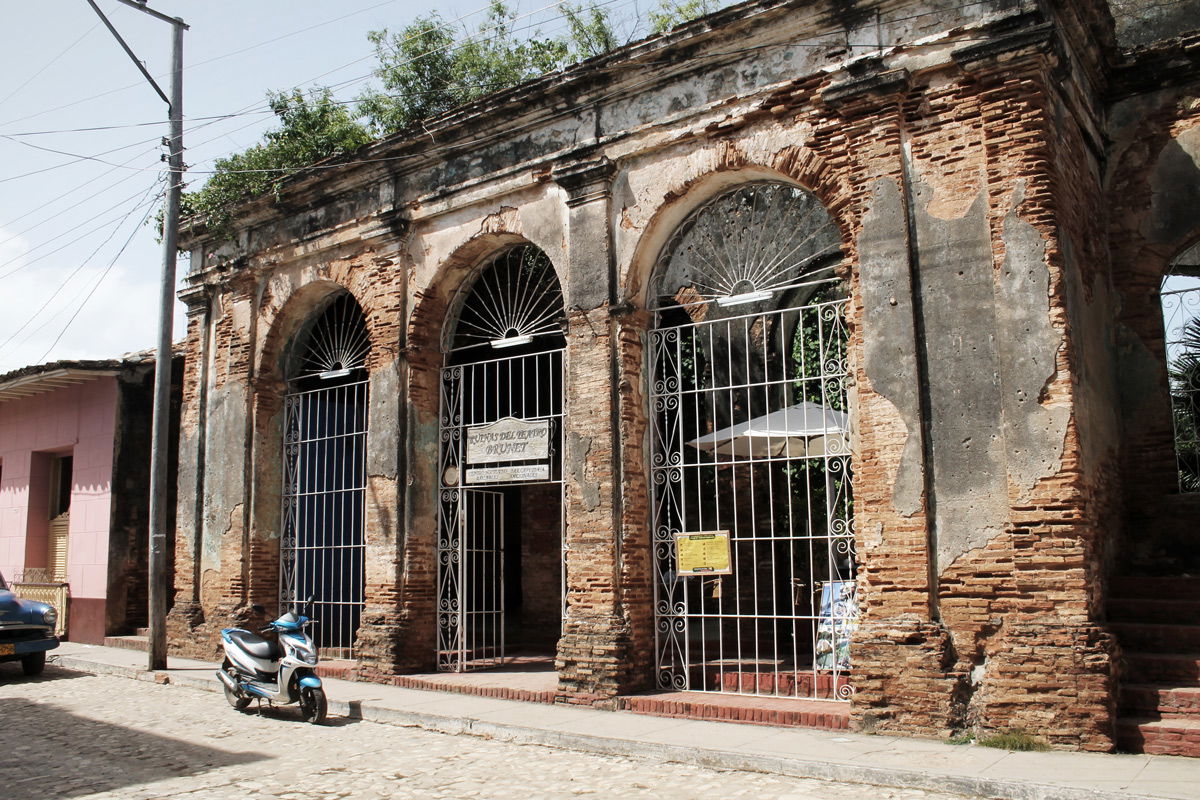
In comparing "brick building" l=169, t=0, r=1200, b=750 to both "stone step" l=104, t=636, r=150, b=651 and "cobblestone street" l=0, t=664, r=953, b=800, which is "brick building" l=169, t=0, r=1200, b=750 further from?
"cobblestone street" l=0, t=664, r=953, b=800

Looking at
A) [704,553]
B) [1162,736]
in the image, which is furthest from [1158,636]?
[704,553]

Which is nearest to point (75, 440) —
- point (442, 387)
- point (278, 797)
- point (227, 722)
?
point (442, 387)

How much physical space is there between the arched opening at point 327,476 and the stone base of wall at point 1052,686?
722cm

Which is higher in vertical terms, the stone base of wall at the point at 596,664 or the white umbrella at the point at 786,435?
the white umbrella at the point at 786,435

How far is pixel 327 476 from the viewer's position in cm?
1191

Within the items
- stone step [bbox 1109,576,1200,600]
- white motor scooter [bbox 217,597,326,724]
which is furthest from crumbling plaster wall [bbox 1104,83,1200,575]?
white motor scooter [bbox 217,597,326,724]

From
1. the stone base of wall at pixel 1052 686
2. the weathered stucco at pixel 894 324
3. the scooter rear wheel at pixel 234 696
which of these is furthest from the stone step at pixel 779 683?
the scooter rear wheel at pixel 234 696

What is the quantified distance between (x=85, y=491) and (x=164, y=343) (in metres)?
4.74

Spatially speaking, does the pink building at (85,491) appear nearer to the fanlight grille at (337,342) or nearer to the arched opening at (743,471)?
the fanlight grille at (337,342)

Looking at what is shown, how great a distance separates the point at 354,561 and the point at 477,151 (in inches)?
194

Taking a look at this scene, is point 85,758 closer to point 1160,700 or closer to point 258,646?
point 258,646

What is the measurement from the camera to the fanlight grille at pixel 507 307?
996 centimetres

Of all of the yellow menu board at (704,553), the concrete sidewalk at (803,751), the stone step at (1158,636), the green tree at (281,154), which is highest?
the green tree at (281,154)

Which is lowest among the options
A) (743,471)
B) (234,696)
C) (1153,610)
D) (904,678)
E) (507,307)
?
(234,696)
